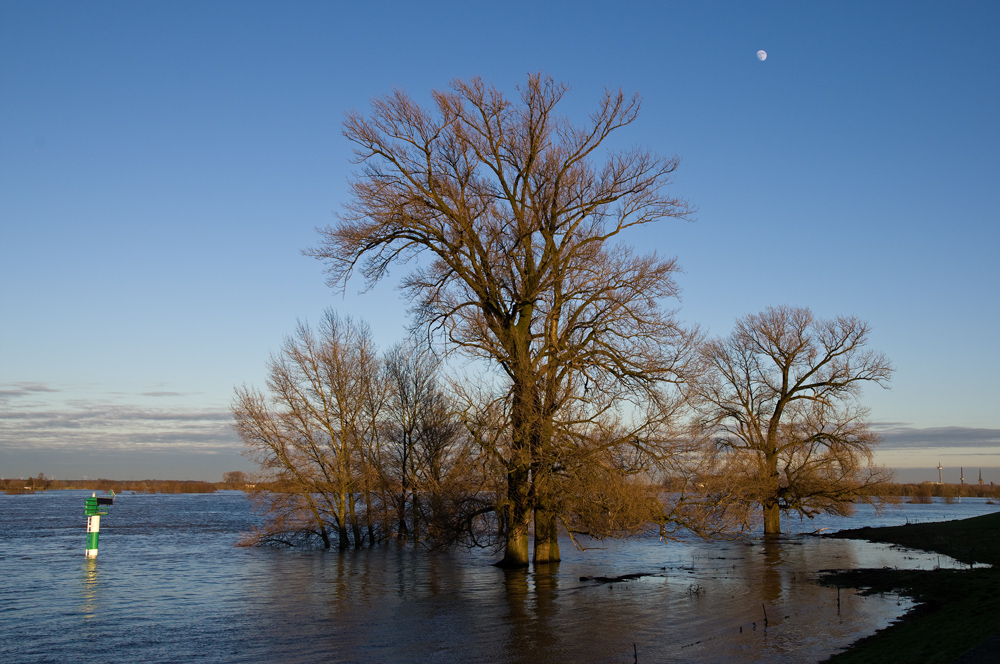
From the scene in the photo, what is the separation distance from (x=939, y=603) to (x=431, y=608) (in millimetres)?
12103

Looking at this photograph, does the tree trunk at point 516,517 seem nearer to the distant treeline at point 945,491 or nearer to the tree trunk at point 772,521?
the tree trunk at point 772,521

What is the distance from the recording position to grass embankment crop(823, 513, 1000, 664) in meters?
11.0

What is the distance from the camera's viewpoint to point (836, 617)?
16656mm

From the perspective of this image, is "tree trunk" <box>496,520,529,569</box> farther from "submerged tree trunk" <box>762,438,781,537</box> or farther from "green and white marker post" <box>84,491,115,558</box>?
"submerged tree trunk" <box>762,438,781,537</box>

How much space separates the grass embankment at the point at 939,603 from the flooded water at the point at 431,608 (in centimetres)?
80

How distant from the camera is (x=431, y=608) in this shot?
1866cm

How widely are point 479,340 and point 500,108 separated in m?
7.04

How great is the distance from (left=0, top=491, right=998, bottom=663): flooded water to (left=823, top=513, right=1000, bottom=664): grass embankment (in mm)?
797

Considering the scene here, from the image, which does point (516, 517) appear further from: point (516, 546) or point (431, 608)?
point (431, 608)

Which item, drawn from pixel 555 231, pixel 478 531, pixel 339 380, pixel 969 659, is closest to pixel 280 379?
pixel 339 380

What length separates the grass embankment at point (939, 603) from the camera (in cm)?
1095

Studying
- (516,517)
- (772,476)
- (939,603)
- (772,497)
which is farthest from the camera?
(772,497)

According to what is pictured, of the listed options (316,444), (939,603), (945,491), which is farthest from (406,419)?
(945,491)

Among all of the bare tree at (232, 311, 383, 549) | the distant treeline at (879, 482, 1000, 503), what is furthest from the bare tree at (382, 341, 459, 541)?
the distant treeline at (879, 482, 1000, 503)
